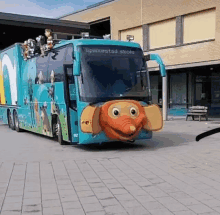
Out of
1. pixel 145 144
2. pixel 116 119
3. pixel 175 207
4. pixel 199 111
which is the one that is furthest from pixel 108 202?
pixel 199 111

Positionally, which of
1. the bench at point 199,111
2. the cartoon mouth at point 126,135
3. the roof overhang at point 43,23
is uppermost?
the roof overhang at point 43,23

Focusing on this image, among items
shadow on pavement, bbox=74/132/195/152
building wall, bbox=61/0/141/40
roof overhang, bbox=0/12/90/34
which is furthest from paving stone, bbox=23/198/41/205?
roof overhang, bbox=0/12/90/34

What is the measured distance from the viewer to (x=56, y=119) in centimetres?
1164

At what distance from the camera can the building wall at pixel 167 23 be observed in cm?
2003

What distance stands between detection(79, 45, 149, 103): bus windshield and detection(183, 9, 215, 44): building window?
10798mm

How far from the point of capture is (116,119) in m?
9.79

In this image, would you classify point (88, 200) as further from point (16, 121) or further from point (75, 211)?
point (16, 121)

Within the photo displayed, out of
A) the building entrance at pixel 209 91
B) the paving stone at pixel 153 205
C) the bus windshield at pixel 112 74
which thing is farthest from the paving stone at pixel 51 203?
the building entrance at pixel 209 91

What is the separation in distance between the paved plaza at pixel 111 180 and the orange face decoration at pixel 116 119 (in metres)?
0.60

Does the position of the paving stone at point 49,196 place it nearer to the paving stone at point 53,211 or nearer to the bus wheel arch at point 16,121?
the paving stone at point 53,211

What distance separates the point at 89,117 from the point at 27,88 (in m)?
5.44

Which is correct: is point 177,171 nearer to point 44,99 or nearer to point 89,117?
point 89,117

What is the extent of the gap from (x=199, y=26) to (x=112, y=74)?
1226 centimetres

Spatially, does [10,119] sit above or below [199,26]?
below
